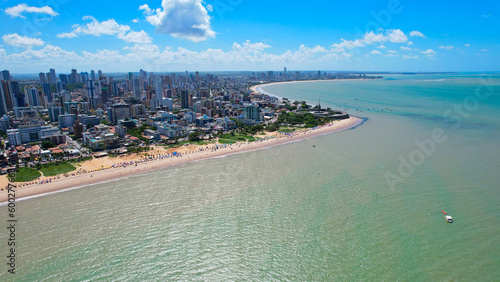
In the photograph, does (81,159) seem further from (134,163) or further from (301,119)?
(301,119)

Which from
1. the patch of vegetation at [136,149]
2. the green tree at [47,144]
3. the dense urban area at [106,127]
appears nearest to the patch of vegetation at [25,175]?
the dense urban area at [106,127]

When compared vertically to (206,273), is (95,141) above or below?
above

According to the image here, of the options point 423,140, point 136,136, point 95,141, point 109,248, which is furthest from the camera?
point 136,136

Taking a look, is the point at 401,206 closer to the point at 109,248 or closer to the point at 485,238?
the point at 485,238

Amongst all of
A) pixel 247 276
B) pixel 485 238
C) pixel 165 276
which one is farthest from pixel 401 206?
pixel 165 276

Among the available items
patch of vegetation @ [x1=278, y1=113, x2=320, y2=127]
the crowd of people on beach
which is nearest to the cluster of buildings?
patch of vegetation @ [x1=278, y1=113, x2=320, y2=127]

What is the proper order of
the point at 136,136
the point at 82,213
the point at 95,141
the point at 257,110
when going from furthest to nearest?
the point at 257,110 < the point at 136,136 < the point at 95,141 < the point at 82,213

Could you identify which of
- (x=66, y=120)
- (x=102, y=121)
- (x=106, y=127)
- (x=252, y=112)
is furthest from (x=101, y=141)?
(x=252, y=112)
